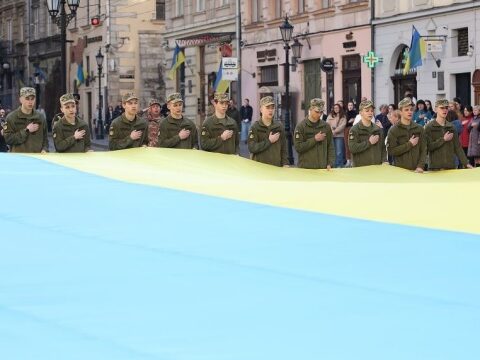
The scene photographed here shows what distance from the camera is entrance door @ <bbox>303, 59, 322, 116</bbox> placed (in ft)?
153

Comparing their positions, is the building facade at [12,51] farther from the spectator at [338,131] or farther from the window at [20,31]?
the spectator at [338,131]

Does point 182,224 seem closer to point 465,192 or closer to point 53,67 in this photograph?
A: point 465,192

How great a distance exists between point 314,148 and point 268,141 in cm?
58

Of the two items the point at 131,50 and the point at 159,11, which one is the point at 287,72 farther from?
the point at 159,11

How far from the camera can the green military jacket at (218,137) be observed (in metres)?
17.8

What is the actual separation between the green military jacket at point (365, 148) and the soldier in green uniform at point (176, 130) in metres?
2.02

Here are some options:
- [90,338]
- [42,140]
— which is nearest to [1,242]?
[90,338]

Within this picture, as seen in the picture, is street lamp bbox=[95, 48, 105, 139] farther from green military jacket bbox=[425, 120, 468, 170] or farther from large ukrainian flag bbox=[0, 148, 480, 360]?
large ukrainian flag bbox=[0, 148, 480, 360]

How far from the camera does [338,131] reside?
98.7ft

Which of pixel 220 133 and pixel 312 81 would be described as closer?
pixel 220 133

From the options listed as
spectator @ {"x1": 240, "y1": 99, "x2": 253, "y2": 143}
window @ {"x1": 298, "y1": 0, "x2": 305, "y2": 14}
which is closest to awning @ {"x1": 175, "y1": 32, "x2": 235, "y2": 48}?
window @ {"x1": 298, "y1": 0, "x2": 305, "y2": 14}

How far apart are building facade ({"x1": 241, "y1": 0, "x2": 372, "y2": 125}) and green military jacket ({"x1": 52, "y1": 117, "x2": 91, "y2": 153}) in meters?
26.0

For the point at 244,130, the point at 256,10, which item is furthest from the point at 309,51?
the point at 256,10

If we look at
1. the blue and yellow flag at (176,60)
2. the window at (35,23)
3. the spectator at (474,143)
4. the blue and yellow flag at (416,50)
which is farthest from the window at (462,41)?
the window at (35,23)
